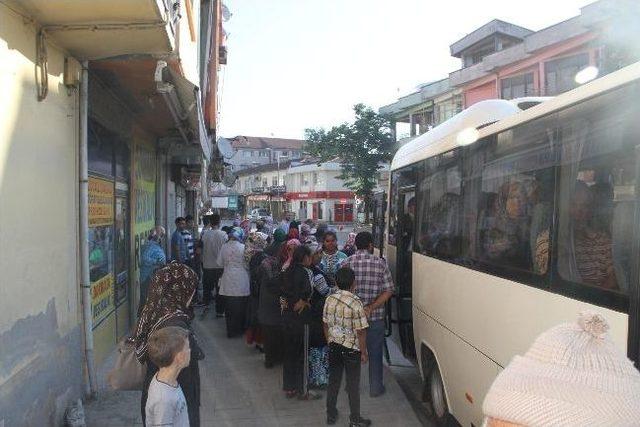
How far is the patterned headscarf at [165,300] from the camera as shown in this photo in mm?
3799

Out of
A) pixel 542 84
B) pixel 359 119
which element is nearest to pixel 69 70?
pixel 542 84

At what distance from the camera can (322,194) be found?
56.9 m

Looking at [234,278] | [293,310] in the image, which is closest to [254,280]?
[234,278]

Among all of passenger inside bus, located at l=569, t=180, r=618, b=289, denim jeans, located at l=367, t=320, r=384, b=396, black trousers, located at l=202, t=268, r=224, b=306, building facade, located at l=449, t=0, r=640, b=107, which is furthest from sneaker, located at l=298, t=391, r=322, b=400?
building facade, located at l=449, t=0, r=640, b=107

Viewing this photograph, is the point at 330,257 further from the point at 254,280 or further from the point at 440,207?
the point at 440,207

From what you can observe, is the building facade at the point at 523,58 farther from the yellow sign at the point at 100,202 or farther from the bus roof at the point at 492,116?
the yellow sign at the point at 100,202

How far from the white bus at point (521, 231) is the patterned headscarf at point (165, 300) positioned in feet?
6.90

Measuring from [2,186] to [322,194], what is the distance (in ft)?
175

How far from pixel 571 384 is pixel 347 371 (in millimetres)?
3853

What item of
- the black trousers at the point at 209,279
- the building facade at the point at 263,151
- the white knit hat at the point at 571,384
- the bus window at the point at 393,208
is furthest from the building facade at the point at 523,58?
the building facade at the point at 263,151

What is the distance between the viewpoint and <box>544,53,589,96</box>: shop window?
875 inches

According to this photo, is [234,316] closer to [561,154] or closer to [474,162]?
[474,162]

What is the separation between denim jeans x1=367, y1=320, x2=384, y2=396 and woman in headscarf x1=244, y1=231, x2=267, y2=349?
1.77 meters

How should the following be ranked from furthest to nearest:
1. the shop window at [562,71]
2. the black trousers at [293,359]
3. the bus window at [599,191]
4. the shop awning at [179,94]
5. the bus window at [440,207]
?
the shop window at [562,71] → the black trousers at [293,359] → the shop awning at [179,94] → the bus window at [440,207] → the bus window at [599,191]
